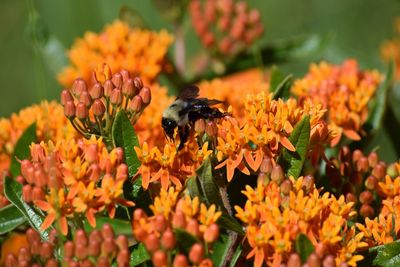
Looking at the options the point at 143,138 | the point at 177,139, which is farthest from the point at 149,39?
the point at 177,139

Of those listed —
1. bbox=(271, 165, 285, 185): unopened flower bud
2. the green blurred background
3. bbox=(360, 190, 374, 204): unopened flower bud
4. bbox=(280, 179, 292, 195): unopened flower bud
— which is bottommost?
bbox=(360, 190, 374, 204): unopened flower bud

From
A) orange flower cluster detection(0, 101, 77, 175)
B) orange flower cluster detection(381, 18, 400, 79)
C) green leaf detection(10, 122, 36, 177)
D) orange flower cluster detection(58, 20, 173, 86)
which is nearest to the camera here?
green leaf detection(10, 122, 36, 177)

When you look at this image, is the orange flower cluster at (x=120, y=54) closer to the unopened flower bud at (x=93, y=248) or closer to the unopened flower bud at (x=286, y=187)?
the unopened flower bud at (x=286, y=187)

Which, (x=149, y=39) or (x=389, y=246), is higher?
(x=149, y=39)

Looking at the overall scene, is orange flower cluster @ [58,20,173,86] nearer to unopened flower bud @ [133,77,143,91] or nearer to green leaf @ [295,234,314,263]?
unopened flower bud @ [133,77,143,91]

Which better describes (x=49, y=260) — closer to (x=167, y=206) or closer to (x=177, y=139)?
(x=167, y=206)

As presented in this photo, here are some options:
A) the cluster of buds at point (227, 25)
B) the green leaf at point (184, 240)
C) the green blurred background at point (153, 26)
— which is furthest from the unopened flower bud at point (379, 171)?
the green blurred background at point (153, 26)

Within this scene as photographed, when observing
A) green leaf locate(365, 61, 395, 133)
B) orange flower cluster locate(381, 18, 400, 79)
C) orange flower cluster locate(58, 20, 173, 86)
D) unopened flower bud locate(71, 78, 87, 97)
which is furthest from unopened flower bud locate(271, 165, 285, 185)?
orange flower cluster locate(381, 18, 400, 79)
